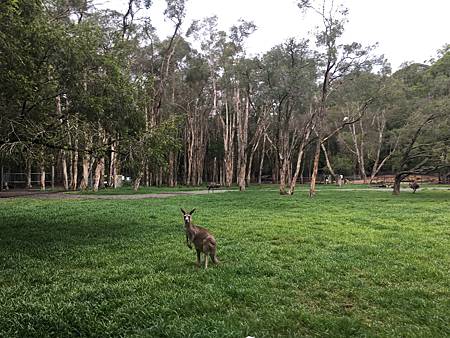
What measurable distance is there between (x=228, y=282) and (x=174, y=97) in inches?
1486

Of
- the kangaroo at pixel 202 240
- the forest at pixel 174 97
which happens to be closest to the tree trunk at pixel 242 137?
the forest at pixel 174 97

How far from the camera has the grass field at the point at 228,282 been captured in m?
4.12

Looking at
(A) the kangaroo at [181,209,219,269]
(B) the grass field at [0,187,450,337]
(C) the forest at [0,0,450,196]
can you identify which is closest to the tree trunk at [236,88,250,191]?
(C) the forest at [0,0,450,196]

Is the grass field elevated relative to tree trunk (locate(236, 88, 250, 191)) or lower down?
lower down

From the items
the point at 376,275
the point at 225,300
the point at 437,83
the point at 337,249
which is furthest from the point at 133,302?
the point at 437,83

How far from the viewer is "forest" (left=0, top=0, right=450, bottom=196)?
8.39 metres

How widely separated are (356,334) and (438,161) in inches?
989

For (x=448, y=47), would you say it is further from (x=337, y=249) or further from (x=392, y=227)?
(x=337, y=249)

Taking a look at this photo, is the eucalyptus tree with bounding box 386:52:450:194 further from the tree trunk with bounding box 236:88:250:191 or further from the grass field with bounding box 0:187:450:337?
the grass field with bounding box 0:187:450:337

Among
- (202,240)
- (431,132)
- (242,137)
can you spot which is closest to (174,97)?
(242,137)

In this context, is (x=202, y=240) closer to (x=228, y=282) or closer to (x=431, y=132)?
(x=228, y=282)

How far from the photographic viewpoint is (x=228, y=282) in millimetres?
5527

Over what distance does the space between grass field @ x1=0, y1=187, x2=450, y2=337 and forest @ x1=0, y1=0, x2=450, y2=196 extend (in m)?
2.55

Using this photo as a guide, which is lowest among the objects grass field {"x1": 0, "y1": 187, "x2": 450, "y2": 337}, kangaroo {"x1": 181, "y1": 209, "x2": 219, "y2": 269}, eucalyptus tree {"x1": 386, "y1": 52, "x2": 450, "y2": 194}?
grass field {"x1": 0, "y1": 187, "x2": 450, "y2": 337}
